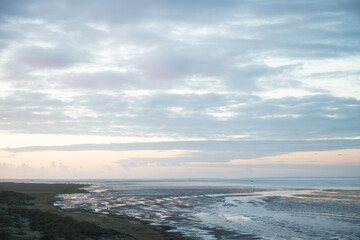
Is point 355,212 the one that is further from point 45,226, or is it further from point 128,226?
point 45,226

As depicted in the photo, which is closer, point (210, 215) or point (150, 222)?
point (150, 222)

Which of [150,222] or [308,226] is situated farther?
[150,222]

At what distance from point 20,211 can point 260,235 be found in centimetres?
3157

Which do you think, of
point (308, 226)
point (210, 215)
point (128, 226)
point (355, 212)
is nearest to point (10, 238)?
point (128, 226)

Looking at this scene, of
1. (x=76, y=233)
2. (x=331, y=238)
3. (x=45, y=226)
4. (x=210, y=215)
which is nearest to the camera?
(x=76, y=233)

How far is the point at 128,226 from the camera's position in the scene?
3428 centimetres

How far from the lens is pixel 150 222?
125 feet

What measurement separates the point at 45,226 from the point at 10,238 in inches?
301

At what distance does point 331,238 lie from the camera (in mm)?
29266

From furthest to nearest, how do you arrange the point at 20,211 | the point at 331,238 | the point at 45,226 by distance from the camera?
the point at 20,211, the point at 45,226, the point at 331,238

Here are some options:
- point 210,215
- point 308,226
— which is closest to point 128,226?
point 210,215

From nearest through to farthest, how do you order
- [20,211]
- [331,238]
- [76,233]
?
1. [76,233]
2. [331,238]
3. [20,211]

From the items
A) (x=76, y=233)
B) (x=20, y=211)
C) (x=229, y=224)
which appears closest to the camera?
(x=76, y=233)

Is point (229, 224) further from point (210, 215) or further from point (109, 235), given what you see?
point (109, 235)
